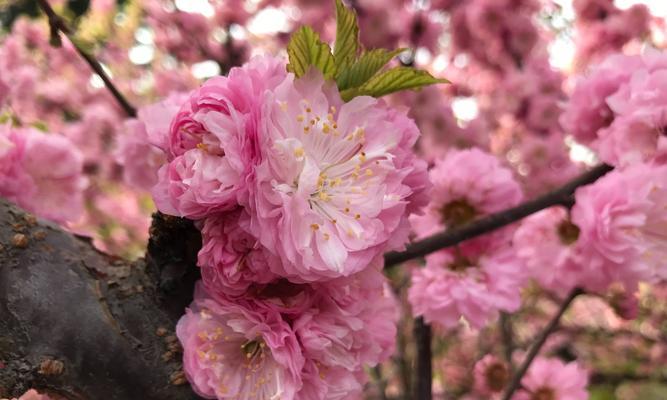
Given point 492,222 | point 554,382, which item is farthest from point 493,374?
point 492,222

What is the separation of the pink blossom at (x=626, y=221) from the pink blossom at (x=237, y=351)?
554 millimetres

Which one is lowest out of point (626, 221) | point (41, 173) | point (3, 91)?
point (626, 221)

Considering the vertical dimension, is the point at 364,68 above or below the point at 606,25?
below

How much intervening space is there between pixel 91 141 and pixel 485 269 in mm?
1740

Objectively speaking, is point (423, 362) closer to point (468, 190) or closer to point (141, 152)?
point (468, 190)

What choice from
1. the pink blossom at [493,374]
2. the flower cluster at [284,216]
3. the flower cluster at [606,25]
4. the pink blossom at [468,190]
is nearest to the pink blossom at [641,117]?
the pink blossom at [468,190]

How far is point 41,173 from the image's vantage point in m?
0.83

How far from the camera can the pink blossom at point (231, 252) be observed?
1.69ft

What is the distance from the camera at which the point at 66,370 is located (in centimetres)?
60

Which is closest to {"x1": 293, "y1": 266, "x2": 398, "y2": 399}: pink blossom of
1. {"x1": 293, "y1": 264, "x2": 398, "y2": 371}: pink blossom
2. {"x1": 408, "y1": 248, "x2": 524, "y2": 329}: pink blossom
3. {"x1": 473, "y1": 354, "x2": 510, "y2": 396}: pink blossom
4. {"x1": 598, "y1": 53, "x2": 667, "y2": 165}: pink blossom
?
{"x1": 293, "y1": 264, "x2": 398, "y2": 371}: pink blossom

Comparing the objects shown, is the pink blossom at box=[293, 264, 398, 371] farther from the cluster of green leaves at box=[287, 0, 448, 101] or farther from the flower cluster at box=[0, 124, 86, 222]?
the flower cluster at box=[0, 124, 86, 222]

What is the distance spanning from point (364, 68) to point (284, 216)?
18 cm

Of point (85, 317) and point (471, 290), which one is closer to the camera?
point (85, 317)

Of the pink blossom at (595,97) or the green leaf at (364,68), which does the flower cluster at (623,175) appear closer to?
the pink blossom at (595,97)
